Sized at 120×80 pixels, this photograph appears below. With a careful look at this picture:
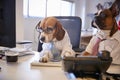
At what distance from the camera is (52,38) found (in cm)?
128

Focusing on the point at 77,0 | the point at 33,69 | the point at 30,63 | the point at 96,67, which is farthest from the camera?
the point at 77,0

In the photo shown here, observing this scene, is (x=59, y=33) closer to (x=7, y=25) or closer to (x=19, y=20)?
(x=7, y=25)

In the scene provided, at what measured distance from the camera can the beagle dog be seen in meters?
1.26

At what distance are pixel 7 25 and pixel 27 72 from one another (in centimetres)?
31

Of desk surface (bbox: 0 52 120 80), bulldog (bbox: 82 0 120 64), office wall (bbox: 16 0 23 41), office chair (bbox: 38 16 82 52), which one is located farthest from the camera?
office wall (bbox: 16 0 23 41)

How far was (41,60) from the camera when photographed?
4.26 ft

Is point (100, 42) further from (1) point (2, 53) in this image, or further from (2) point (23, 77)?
(1) point (2, 53)

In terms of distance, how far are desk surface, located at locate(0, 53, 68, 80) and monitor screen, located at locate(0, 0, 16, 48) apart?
6.7 inches

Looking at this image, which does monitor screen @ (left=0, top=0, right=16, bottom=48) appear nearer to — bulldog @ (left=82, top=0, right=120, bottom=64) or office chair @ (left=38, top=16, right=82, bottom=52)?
bulldog @ (left=82, top=0, right=120, bottom=64)

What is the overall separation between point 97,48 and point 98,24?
180mm

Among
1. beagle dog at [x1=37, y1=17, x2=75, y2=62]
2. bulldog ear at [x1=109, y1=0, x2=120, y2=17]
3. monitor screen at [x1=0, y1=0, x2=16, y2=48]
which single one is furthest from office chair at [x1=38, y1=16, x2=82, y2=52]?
monitor screen at [x1=0, y1=0, x2=16, y2=48]

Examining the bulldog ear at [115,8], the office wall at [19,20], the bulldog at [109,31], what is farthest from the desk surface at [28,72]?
the office wall at [19,20]

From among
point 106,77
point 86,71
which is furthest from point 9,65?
point 106,77

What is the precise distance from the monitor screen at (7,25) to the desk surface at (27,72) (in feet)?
0.56
